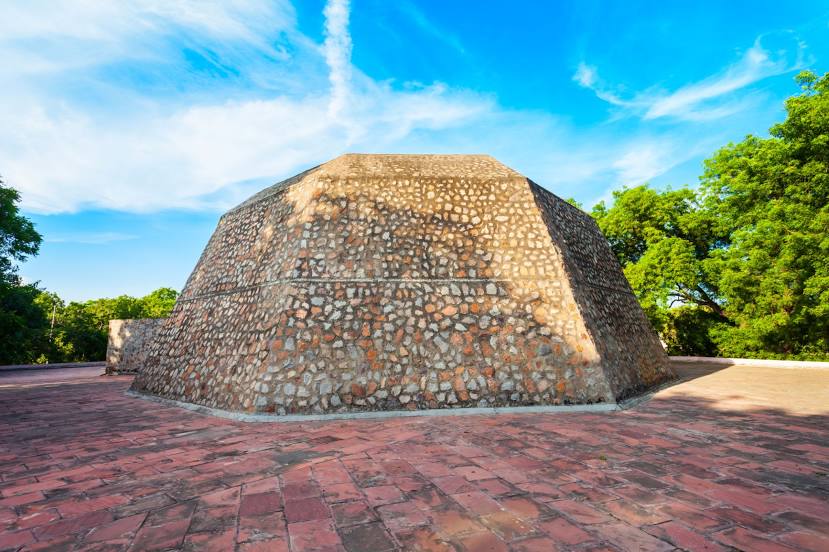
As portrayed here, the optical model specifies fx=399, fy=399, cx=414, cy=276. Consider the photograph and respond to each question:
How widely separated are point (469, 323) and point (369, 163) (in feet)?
16.4

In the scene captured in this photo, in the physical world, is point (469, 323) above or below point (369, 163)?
below

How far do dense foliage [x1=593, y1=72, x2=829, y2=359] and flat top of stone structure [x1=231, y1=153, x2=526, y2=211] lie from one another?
475 inches

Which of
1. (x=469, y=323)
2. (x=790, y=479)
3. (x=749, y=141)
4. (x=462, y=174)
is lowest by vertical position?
(x=790, y=479)

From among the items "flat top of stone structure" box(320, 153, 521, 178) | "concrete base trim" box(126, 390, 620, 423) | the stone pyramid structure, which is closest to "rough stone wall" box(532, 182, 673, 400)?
the stone pyramid structure

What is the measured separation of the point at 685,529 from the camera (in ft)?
8.62

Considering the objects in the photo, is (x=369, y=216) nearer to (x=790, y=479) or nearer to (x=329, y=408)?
(x=329, y=408)

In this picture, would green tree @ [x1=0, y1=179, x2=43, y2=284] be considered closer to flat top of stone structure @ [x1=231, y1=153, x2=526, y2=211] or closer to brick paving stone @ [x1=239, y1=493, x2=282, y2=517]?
flat top of stone structure @ [x1=231, y1=153, x2=526, y2=211]

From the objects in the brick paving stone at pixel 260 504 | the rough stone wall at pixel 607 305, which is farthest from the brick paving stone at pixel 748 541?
the rough stone wall at pixel 607 305

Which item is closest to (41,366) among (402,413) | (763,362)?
(402,413)

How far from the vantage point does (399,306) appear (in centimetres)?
789

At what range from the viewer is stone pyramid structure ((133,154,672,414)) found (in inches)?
282

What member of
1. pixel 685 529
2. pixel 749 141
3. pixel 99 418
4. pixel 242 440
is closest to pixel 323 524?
pixel 685 529

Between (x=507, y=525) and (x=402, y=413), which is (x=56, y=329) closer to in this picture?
(x=402, y=413)

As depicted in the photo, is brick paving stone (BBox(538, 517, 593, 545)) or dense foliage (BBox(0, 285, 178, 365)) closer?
brick paving stone (BBox(538, 517, 593, 545))
